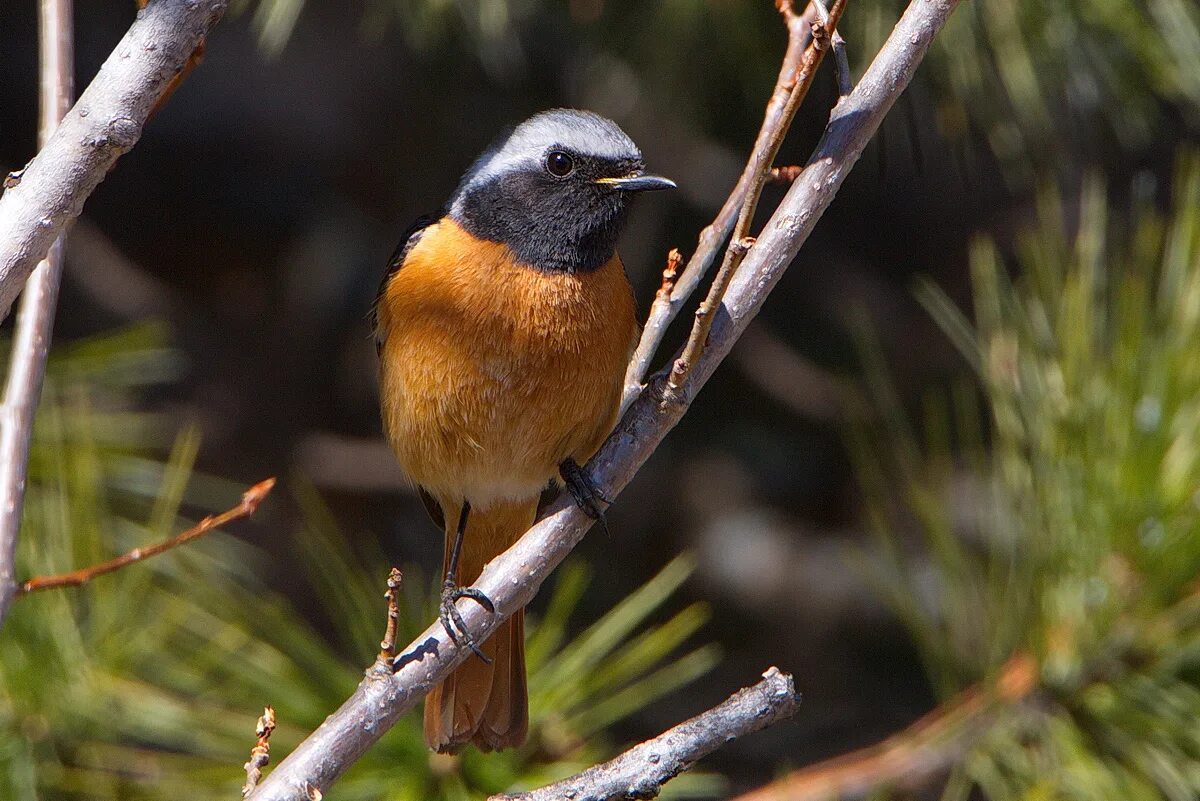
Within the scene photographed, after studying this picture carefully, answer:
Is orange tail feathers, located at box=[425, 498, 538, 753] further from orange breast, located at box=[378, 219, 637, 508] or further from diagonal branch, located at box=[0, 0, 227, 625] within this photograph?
diagonal branch, located at box=[0, 0, 227, 625]

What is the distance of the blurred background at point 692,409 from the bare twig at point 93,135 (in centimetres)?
116

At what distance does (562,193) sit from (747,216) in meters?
1.10

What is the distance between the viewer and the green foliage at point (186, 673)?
8.65ft

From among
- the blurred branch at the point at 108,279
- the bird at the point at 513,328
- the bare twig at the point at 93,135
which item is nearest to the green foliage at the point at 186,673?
the bird at the point at 513,328

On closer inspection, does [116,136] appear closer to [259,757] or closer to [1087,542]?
[259,757]

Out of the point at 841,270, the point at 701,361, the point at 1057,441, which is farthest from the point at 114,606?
the point at 841,270

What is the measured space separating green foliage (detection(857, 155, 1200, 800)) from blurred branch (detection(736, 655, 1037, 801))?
34 millimetres

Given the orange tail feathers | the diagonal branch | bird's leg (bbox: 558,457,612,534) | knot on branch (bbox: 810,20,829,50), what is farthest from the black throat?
the diagonal branch

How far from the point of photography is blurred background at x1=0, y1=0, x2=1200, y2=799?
2676 millimetres

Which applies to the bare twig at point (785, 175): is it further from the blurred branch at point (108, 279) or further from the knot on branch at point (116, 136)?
the blurred branch at point (108, 279)

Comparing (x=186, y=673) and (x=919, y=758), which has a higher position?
(x=186, y=673)

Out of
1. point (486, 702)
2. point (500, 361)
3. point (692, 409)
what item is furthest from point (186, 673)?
point (692, 409)

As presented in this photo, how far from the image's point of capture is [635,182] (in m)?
3.14

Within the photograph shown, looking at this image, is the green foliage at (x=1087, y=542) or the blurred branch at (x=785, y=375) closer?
the green foliage at (x=1087, y=542)
